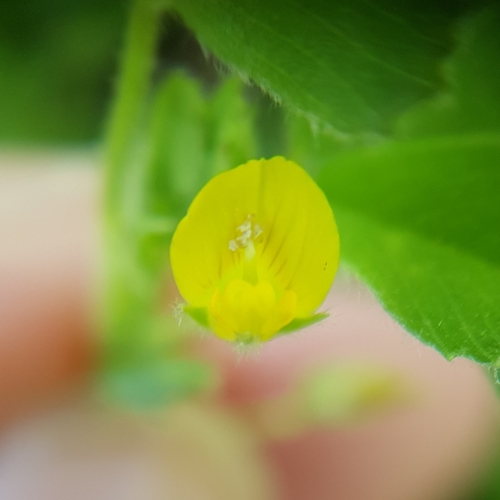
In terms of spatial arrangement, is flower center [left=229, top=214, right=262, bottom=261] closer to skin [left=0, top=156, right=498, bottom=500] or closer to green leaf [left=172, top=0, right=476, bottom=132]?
green leaf [left=172, top=0, right=476, bottom=132]

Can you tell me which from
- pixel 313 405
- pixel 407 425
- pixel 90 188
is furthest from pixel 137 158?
pixel 407 425

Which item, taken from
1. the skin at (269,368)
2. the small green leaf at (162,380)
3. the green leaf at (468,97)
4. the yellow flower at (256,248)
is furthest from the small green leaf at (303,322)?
the skin at (269,368)

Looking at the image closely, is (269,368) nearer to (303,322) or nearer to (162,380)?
(162,380)

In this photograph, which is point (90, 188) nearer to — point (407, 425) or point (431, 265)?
point (407, 425)

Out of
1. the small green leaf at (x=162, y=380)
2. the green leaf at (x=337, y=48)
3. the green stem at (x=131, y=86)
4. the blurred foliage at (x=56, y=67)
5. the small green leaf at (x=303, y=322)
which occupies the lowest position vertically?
the small green leaf at (x=303, y=322)

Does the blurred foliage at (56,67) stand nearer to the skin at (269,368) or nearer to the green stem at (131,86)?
the skin at (269,368)

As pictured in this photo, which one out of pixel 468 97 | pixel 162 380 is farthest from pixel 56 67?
pixel 468 97

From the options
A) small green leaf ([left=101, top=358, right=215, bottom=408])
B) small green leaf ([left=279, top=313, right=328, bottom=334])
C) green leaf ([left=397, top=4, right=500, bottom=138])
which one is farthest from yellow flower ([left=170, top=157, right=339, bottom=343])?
small green leaf ([left=101, top=358, right=215, bottom=408])
